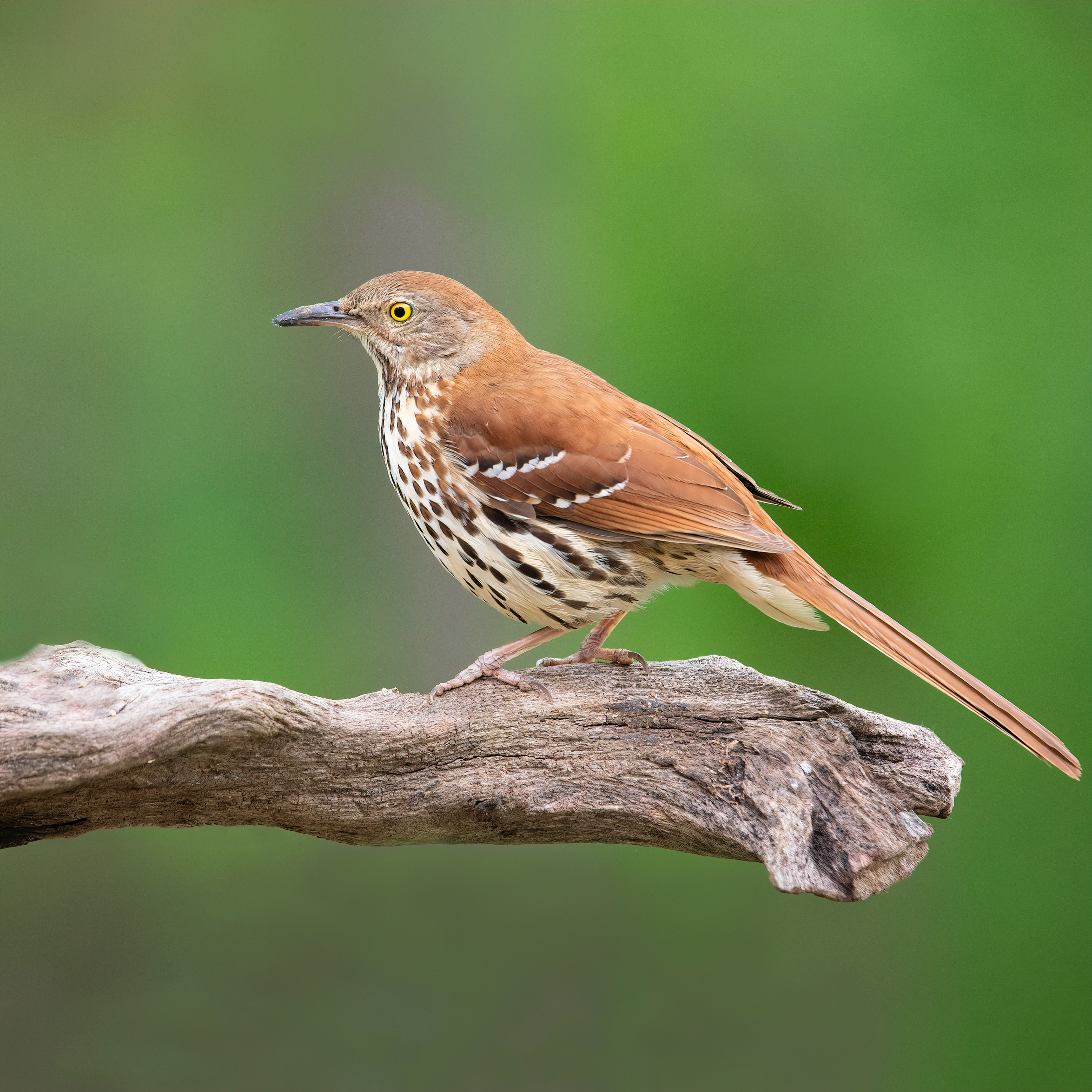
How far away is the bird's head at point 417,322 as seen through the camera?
383 cm

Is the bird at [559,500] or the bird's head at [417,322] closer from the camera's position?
the bird at [559,500]

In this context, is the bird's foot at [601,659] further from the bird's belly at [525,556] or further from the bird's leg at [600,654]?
the bird's belly at [525,556]

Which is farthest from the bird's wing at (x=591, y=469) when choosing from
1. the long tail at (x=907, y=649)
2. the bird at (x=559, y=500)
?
the long tail at (x=907, y=649)

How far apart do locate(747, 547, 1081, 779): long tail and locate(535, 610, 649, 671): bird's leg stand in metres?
0.61

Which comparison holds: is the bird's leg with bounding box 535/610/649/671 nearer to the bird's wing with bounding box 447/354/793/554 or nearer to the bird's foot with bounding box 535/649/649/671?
the bird's foot with bounding box 535/649/649/671

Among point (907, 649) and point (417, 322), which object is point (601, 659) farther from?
point (417, 322)

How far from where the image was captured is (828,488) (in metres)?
5.91

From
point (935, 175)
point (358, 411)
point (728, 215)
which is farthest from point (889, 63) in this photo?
point (358, 411)

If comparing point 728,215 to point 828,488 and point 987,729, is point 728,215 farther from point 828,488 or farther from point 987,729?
point 987,729

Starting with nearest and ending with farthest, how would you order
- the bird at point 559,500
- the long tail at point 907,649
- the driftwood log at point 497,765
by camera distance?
the driftwood log at point 497,765 < the long tail at point 907,649 < the bird at point 559,500

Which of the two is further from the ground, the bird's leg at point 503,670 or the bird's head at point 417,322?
the bird's head at point 417,322

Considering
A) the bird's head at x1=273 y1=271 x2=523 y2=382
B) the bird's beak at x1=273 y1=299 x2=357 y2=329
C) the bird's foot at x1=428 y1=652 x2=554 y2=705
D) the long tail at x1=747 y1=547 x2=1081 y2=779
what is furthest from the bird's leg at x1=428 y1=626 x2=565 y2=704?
the bird's beak at x1=273 y1=299 x2=357 y2=329

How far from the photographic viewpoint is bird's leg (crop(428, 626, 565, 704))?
362 centimetres

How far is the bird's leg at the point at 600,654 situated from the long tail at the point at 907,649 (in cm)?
61
